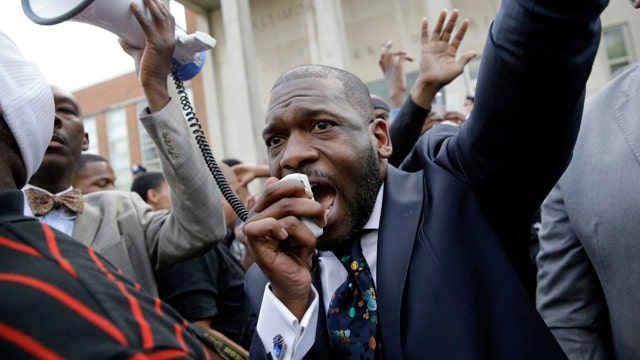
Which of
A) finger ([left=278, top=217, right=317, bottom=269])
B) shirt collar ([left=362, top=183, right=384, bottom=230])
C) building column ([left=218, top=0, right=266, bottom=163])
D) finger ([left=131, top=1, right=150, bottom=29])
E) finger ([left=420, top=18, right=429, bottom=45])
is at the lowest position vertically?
building column ([left=218, top=0, right=266, bottom=163])

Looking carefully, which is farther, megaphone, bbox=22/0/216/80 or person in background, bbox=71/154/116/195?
person in background, bbox=71/154/116/195

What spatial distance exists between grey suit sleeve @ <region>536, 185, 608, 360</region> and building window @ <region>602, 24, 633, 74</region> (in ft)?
44.2

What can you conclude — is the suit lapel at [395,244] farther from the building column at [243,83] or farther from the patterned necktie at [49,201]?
the building column at [243,83]

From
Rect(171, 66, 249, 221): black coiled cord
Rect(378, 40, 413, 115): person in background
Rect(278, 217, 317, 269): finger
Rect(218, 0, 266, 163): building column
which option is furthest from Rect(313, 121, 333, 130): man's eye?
Rect(218, 0, 266, 163): building column

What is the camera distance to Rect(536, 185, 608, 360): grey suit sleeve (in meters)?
1.87

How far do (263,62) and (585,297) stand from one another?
16677mm

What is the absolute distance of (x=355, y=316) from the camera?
55.3 inches

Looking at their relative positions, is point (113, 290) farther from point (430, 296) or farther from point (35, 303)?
point (430, 296)

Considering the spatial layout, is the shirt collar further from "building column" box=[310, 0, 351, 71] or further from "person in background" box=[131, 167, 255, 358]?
"building column" box=[310, 0, 351, 71]

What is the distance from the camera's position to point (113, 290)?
0.80 m

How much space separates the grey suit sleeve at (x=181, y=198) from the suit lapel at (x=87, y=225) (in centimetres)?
27

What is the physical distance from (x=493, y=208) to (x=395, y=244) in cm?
35

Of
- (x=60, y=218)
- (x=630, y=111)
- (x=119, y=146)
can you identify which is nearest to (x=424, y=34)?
(x=630, y=111)

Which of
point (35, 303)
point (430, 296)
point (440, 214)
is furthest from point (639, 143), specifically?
point (35, 303)
